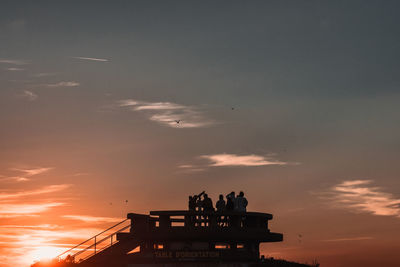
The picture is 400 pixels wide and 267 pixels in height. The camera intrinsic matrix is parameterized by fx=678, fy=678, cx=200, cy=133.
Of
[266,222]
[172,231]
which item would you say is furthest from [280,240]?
[172,231]

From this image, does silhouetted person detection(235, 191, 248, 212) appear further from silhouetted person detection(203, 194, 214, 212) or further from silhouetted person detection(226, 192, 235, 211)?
silhouetted person detection(203, 194, 214, 212)

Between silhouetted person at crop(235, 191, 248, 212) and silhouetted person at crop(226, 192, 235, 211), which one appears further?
silhouetted person at crop(226, 192, 235, 211)

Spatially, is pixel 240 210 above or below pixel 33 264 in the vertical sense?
above

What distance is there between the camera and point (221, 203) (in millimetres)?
38562

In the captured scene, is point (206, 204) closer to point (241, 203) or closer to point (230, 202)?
point (230, 202)

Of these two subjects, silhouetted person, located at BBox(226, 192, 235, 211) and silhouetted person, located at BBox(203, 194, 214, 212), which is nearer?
silhouetted person, located at BBox(203, 194, 214, 212)

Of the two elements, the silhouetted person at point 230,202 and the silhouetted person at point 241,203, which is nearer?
the silhouetted person at point 241,203

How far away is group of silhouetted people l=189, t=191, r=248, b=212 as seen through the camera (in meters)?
38.2

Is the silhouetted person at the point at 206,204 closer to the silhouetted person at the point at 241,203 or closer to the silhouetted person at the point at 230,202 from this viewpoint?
the silhouetted person at the point at 230,202

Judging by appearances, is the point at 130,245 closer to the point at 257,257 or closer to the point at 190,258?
the point at 190,258

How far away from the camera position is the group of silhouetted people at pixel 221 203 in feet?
125

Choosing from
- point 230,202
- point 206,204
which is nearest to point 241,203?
point 230,202

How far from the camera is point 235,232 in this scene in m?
37.5

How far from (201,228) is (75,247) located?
7.29 metres
